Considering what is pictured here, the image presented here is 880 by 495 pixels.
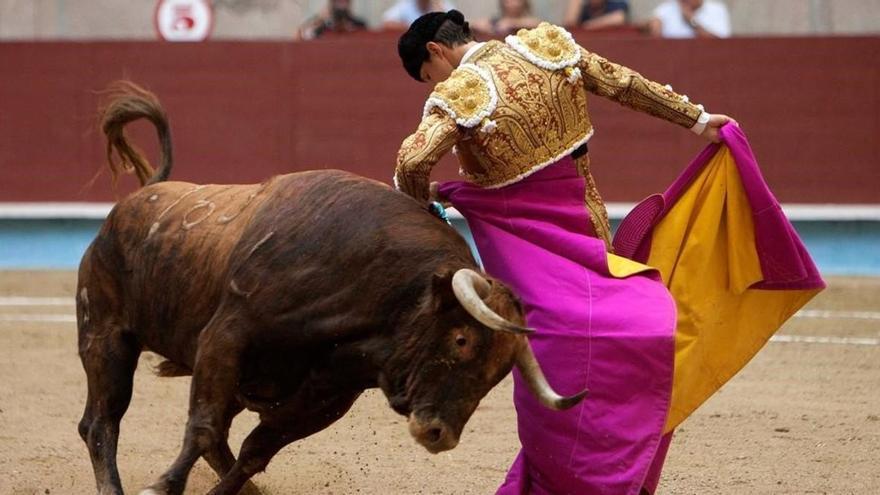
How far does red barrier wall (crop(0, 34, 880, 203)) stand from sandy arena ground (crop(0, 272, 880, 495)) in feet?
8.23

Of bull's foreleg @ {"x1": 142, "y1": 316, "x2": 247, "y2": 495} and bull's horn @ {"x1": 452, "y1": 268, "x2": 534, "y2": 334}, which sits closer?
bull's horn @ {"x1": 452, "y1": 268, "x2": 534, "y2": 334}

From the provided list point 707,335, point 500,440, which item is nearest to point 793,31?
point 500,440

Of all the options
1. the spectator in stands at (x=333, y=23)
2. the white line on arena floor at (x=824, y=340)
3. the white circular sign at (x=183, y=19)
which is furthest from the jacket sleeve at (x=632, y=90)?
the white circular sign at (x=183, y=19)

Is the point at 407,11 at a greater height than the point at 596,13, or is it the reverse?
the point at 596,13

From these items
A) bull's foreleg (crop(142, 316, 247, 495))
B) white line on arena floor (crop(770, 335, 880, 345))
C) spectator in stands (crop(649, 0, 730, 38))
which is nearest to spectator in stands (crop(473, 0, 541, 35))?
spectator in stands (crop(649, 0, 730, 38))

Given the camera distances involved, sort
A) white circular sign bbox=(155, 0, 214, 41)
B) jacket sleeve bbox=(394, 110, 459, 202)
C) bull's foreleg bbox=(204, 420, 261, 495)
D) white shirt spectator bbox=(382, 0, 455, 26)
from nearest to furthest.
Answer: jacket sleeve bbox=(394, 110, 459, 202), bull's foreleg bbox=(204, 420, 261, 495), white shirt spectator bbox=(382, 0, 455, 26), white circular sign bbox=(155, 0, 214, 41)

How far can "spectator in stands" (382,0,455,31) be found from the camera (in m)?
9.01

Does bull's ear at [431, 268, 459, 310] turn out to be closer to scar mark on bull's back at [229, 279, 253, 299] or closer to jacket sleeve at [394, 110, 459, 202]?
jacket sleeve at [394, 110, 459, 202]

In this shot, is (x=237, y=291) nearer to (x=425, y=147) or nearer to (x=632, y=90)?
(x=425, y=147)

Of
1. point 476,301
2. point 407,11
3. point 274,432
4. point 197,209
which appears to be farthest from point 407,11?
point 476,301

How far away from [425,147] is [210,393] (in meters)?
0.65

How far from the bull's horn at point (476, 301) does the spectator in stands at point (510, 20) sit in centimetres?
571

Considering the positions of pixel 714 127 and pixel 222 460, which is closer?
pixel 714 127

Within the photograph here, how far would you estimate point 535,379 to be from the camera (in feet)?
9.86
